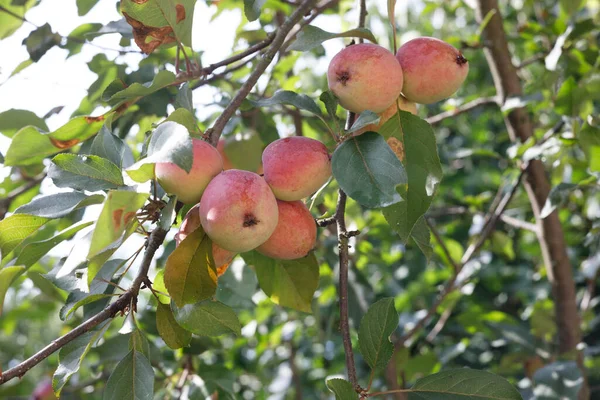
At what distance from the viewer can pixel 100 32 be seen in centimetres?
123

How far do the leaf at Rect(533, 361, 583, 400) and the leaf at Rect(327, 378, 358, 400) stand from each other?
2.41ft

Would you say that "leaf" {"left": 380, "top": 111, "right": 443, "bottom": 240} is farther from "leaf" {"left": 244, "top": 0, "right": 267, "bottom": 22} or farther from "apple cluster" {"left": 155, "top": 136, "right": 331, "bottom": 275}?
→ "leaf" {"left": 244, "top": 0, "right": 267, "bottom": 22}

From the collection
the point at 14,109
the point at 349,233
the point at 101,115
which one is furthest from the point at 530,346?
the point at 14,109

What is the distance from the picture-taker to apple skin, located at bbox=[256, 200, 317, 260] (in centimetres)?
79

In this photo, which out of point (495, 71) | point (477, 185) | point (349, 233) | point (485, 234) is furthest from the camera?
point (477, 185)

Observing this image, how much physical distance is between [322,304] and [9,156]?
1.35m

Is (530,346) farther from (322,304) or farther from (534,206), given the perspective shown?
(322,304)

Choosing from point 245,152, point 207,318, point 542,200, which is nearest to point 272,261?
point 207,318

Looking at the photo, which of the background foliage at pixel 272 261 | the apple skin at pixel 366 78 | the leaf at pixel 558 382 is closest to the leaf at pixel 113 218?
the background foliage at pixel 272 261

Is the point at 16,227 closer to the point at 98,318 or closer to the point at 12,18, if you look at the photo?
the point at 98,318

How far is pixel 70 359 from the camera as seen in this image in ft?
2.72

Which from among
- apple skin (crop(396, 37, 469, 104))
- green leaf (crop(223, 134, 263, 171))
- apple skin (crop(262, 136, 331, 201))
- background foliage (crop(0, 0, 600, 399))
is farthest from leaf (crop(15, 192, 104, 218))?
green leaf (crop(223, 134, 263, 171))

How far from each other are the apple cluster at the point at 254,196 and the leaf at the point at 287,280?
16 centimetres

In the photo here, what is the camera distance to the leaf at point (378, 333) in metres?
0.84
